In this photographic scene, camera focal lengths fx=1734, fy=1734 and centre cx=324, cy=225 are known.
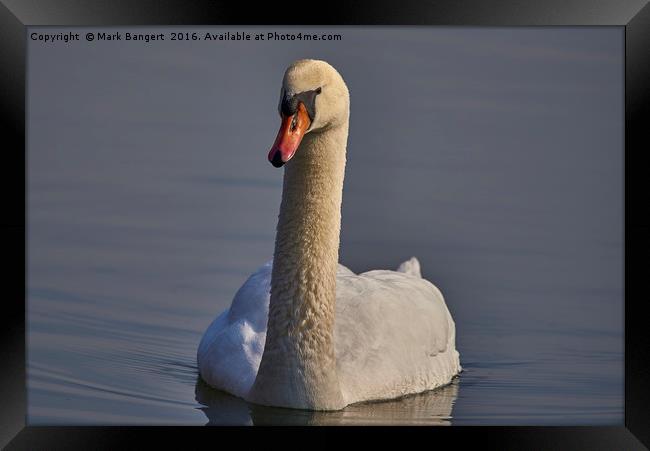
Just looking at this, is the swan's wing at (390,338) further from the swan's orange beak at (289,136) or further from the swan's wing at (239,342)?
the swan's orange beak at (289,136)

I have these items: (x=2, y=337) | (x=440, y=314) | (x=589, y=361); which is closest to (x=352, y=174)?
(x=440, y=314)

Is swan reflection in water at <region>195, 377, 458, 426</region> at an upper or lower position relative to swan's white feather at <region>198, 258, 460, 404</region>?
lower

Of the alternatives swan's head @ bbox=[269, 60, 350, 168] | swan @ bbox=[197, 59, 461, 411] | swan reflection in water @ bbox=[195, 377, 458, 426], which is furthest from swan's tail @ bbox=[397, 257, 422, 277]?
swan's head @ bbox=[269, 60, 350, 168]

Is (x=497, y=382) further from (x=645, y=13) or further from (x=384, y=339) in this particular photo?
(x=645, y=13)

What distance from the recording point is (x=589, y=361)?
35.7 ft

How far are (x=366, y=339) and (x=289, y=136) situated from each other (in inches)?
78.9

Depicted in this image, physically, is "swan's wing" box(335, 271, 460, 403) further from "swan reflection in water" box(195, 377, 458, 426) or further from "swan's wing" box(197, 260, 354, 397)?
"swan's wing" box(197, 260, 354, 397)

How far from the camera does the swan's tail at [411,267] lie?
487 inches

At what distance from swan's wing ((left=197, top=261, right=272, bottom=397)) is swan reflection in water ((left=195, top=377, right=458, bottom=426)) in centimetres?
10

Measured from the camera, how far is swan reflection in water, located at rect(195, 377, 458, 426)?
9.48 meters

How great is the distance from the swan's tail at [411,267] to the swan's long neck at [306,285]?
2.52 m

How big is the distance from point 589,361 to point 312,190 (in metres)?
2.35

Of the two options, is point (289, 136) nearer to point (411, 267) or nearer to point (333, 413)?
point (333, 413)

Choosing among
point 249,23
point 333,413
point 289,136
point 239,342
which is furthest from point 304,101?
point 239,342
